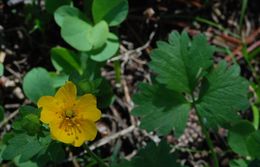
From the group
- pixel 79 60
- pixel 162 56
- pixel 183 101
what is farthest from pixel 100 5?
pixel 183 101

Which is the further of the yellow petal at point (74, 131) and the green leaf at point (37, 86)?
the green leaf at point (37, 86)

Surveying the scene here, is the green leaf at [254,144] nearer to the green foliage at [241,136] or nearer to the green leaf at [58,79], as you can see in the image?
the green foliage at [241,136]

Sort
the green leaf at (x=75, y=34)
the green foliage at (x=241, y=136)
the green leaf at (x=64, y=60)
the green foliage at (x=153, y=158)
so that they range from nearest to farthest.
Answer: the green foliage at (x=153, y=158), the green foliage at (x=241, y=136), the green leaf at (x=75, y=34), the green leaf at (x=64, y=60)

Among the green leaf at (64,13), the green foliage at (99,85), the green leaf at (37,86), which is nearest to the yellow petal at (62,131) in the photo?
the green foliage at (99,85)

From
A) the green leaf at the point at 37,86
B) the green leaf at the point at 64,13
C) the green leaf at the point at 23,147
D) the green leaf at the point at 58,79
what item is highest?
the green leaf at the point at 64,13

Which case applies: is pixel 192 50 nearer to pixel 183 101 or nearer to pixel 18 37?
pixel 183 101

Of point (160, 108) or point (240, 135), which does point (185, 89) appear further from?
point (240, 135)
